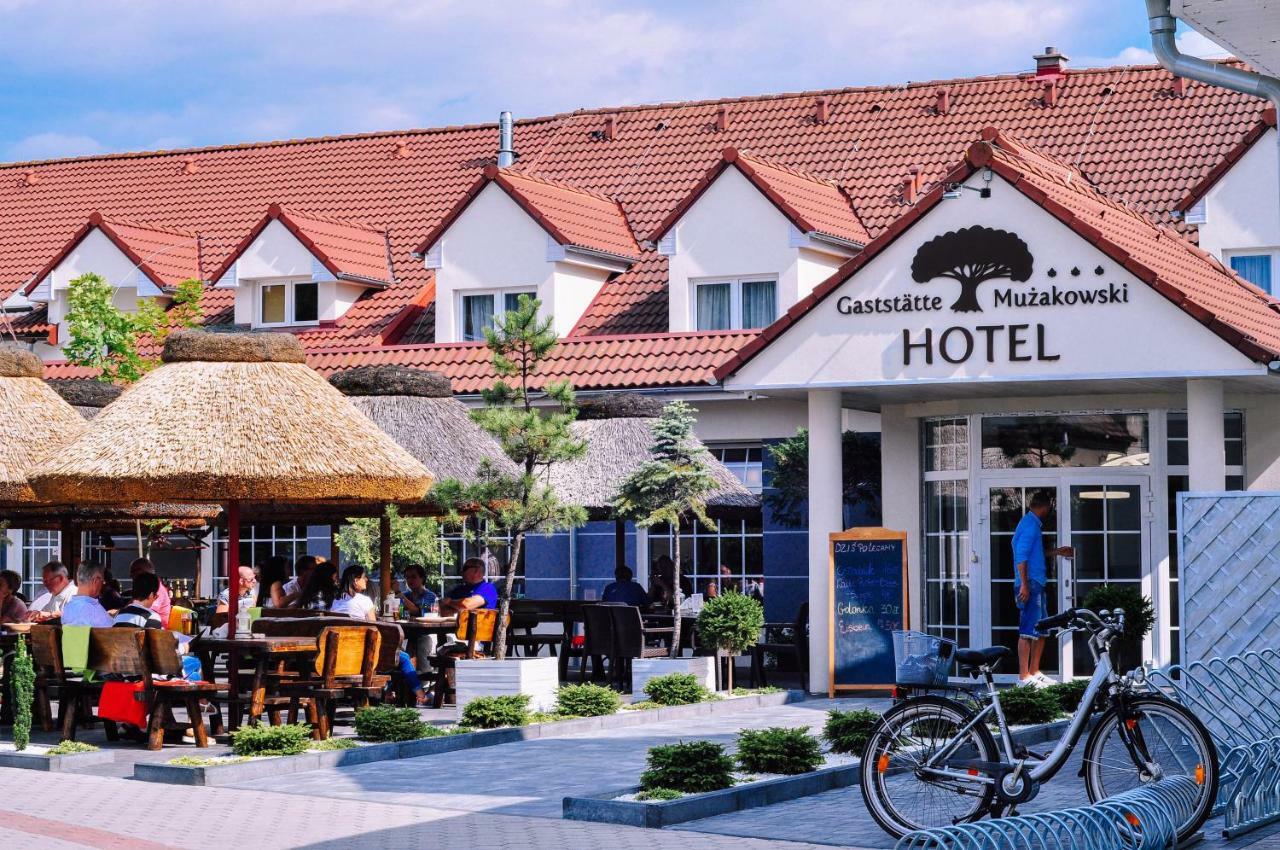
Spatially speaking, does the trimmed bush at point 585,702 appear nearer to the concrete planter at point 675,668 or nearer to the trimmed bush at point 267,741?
the concrete planter at point 675,668

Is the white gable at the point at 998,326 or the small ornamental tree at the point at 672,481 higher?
the white gable at the point at 998,326

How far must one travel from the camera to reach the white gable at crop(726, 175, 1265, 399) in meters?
19.4

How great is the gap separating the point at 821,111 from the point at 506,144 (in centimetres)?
551

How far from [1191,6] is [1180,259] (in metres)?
10.2

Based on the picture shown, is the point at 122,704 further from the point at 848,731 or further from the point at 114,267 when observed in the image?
the point at 114,267

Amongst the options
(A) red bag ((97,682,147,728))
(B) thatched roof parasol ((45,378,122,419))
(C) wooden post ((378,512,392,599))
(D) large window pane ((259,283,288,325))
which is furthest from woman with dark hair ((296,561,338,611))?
(D) large window pane ((259,283,288,325))

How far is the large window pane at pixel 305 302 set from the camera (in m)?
31.0

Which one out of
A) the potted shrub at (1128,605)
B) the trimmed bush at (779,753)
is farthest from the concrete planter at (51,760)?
the potted shrub at (1128,605)

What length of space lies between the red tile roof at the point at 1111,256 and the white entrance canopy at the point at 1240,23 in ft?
22.2

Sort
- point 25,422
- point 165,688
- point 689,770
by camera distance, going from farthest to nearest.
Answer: point 25,422 < point 165,688 < point 689,770

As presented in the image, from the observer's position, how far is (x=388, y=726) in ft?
52.0

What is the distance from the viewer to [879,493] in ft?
85.5

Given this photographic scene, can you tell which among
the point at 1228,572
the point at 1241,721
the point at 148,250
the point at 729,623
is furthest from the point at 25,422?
the point at 1241,721

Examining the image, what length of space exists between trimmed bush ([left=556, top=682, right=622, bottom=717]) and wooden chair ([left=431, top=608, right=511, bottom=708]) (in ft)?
4.75
